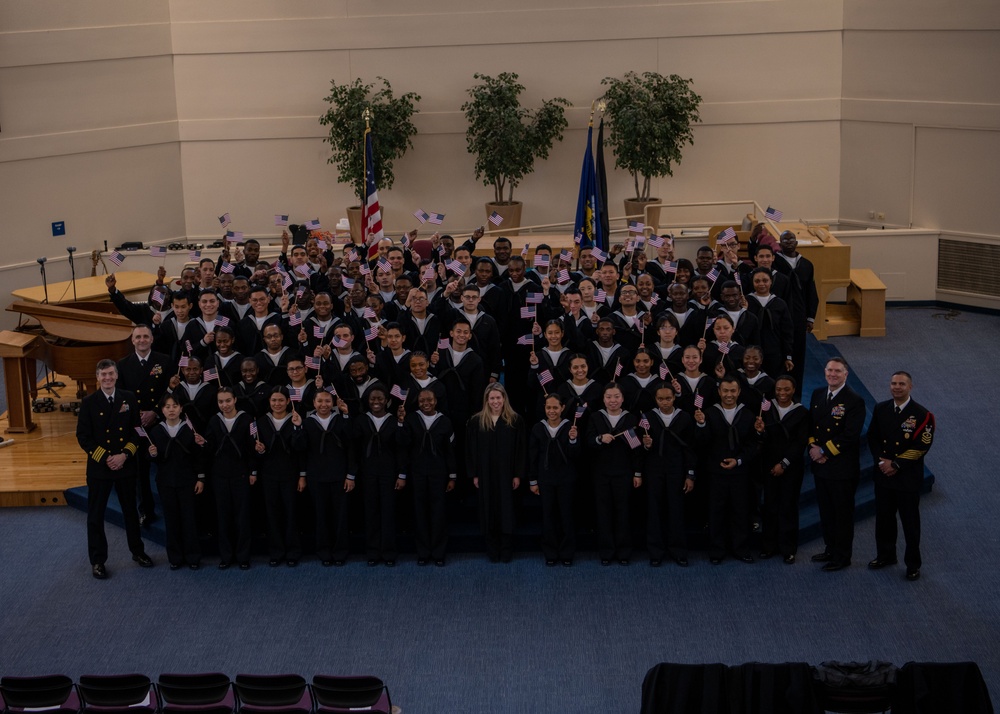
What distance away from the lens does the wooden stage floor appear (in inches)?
456

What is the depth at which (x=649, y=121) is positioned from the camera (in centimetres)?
1697

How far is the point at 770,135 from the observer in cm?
1827

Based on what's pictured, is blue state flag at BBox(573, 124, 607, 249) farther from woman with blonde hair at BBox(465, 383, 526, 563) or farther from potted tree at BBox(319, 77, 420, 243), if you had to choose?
potted tree at BBox(319, 77, 420, 243)

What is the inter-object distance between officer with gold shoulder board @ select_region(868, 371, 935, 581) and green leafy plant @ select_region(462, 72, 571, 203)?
8.93 meters

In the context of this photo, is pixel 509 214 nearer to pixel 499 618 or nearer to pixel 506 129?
pixel 506 129

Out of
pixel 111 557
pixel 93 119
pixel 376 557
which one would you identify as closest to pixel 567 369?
pixel 376 557

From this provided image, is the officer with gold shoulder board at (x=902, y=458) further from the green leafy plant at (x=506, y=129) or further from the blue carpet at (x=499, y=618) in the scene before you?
the green leafy plant at (x=506, y=129)

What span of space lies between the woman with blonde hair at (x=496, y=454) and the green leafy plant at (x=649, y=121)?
791cm

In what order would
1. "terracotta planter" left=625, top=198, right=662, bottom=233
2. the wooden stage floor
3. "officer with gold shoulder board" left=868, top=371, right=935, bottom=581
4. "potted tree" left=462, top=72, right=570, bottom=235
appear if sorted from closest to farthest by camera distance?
"officer with gold shoulder board" left=868, top=371, right=935, bottom=581 → the wooden stage floor → "potted tree" left=462, top=72, right=570, bottom=235 → "terracotta planter" left=625, top=198, right=662, bottom=233

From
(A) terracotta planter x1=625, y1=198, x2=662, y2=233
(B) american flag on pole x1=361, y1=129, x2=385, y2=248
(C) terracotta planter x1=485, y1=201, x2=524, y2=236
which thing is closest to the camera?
(B) american flag on pole x1=361, y1=129, x2=385, y2=248

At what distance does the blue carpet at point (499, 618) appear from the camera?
8680mm

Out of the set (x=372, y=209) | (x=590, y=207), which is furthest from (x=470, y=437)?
(x=590, y=207)

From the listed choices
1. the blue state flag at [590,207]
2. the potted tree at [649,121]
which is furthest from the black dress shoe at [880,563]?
the potted tree at [649,121]

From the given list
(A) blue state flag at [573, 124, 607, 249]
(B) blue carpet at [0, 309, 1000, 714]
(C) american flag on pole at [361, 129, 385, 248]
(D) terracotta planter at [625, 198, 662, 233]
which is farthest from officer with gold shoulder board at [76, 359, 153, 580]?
(D) terracotta planter at [625, 198, 662, 233]
